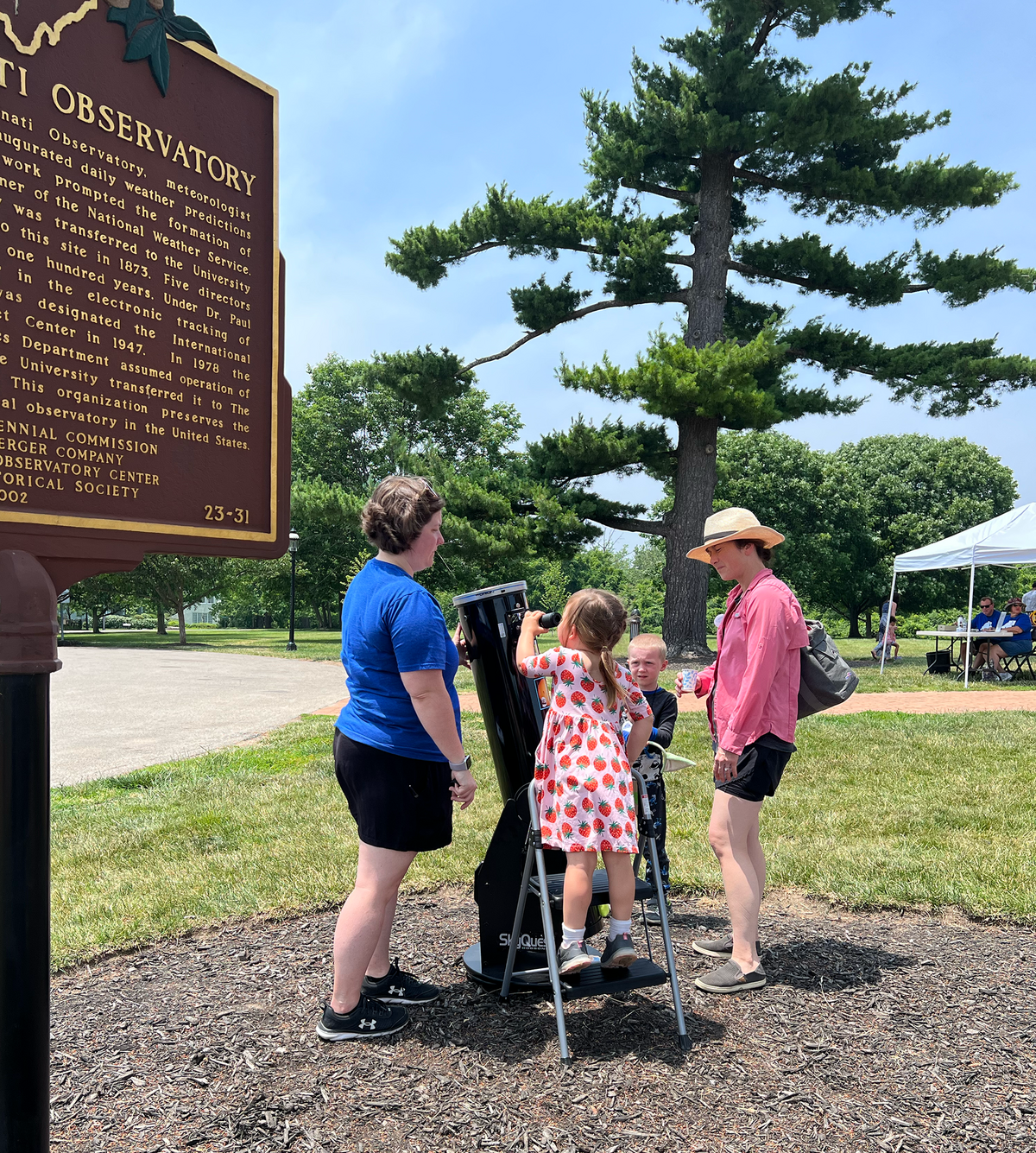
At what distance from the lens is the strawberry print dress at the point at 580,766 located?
3.13 m

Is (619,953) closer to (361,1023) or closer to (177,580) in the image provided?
(361,1023)

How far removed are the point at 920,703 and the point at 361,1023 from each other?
1141cm

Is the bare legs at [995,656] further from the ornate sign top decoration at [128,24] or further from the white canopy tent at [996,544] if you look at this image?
the ornate sign top decoration at [128,24]

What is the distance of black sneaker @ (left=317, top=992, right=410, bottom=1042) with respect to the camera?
3162 mm

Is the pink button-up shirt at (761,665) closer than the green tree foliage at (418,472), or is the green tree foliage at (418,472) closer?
the pink button-up shirt at (761,665)

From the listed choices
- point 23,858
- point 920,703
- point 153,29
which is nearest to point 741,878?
point 23,858

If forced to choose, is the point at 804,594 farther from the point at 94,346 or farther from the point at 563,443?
the point at 94,346

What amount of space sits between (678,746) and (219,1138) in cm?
671

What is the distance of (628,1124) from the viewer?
2.64 meters

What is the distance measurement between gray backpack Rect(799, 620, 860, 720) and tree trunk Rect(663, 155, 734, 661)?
13.8 metres

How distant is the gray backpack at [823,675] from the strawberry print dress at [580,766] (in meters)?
0.89

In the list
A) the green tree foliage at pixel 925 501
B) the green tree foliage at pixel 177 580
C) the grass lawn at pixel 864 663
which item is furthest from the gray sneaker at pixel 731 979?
the green tree foliage at pixel 925 501

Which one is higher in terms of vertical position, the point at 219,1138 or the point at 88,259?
the point at 88,259

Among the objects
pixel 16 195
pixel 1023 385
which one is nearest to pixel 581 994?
pixel 16 195
